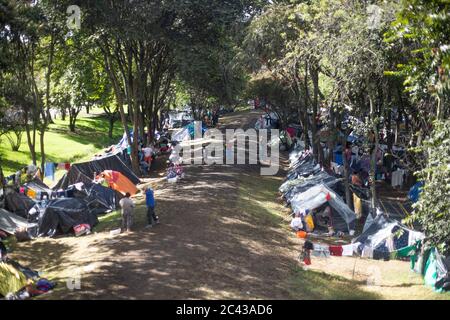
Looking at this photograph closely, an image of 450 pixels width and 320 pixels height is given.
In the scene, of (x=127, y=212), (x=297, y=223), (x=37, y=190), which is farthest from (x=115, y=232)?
(x=297, y=223)

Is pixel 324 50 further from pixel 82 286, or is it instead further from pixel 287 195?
pixel 82 286

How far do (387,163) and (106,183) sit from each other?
15.1 m

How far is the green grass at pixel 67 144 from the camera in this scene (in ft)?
116

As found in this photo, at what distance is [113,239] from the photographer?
49.3ft

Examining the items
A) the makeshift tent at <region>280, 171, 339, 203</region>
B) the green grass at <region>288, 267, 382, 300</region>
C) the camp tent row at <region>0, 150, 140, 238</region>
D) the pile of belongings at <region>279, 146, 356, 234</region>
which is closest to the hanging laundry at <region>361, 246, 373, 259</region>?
the green grass at <region>288, 267, 382, 300</region>

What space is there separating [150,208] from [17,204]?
5.78 meters

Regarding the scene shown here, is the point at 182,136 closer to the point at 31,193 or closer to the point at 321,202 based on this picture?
the point at 31,193

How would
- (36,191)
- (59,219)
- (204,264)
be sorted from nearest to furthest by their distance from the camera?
(204,264)
(59,219)
(36,191)

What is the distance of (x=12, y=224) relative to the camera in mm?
17188

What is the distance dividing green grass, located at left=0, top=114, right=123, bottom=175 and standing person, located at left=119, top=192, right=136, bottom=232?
18.1 metres

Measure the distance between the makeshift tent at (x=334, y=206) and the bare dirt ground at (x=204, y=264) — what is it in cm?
119

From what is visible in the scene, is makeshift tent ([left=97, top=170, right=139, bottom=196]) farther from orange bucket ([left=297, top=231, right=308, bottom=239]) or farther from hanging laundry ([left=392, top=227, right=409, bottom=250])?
hanging laundry ([left=392, top=227, right=409, bottom=250])

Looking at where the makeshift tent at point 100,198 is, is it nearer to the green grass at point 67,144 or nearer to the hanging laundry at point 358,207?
the hanging laundry at point 358,207

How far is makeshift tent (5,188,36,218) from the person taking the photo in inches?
723
